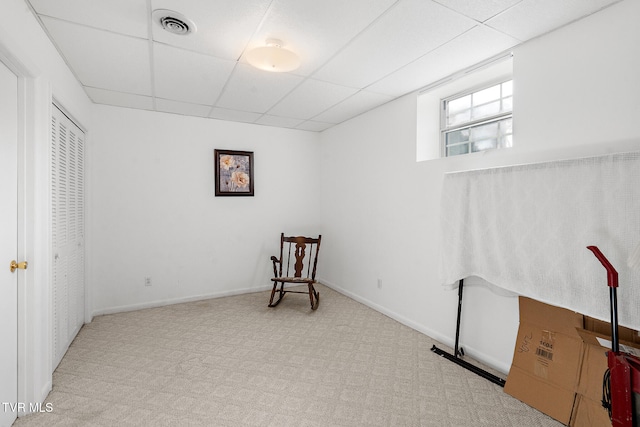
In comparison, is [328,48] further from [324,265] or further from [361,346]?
[324,265]

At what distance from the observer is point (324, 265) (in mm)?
4961

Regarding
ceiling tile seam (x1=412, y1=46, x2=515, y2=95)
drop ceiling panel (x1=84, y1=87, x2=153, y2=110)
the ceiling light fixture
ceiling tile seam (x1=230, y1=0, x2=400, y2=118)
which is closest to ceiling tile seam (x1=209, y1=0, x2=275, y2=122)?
the ceiling light fixture

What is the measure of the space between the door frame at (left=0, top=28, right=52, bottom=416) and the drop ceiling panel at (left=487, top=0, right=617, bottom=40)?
2.91m

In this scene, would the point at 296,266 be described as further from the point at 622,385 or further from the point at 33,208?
the point at 622,385

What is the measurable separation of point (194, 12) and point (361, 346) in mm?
2879

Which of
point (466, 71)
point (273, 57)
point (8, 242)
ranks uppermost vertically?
point (466, 71)

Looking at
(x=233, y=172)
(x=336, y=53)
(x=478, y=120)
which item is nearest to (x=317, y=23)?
(x=336, y=53)

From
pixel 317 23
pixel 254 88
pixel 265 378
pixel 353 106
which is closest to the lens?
pixel 317 23

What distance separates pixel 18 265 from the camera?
6.11 ft

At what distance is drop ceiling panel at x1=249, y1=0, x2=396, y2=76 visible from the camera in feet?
6.02

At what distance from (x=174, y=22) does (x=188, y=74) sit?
33.5 inches

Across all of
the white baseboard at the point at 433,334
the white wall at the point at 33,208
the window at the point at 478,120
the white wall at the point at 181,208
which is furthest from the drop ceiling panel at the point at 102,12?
the white baseboard at the point at 433,334

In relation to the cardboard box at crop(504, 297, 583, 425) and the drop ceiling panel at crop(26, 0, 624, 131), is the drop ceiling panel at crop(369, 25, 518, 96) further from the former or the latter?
the cardboard box at crop(504, 297, 583, 425)

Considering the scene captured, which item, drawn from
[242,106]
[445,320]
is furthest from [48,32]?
[445,320]
